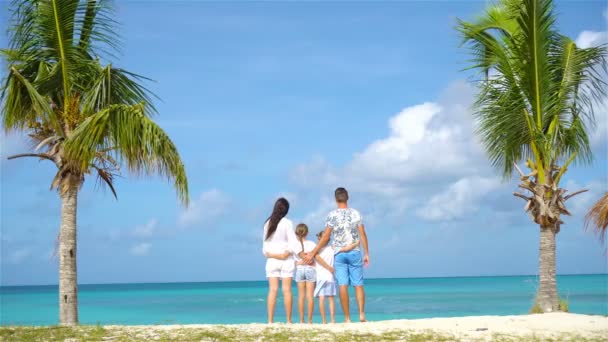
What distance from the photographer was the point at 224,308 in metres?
48.3

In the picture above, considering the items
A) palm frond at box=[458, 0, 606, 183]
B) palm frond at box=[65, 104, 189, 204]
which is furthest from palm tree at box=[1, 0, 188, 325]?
palm frond at box=[458, 0, 606, 183]

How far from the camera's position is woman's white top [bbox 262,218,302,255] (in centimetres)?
1184

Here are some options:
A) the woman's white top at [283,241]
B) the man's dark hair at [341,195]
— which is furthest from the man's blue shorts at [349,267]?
the man's dark hair at [341,195]

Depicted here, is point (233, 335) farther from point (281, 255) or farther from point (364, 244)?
point (364, 244)

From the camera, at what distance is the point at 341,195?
12.1 m

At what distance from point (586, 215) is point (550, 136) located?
193 centimetres

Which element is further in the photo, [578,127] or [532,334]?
[578,127]

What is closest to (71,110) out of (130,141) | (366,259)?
(130,141)

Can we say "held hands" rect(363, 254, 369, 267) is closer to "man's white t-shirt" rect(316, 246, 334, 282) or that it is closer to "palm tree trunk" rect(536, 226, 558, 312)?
"man's white t-shirt" rect(316, 246, 334, 282)

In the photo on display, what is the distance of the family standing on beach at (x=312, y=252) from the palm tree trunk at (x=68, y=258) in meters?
3.89

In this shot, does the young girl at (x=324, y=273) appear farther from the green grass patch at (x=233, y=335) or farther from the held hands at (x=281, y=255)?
the green grass patch at (x=233, y=335)

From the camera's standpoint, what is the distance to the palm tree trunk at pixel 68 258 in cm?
1368

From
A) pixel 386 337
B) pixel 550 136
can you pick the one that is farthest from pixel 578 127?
pixel 386 337

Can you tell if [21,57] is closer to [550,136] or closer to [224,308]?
[550,136]
